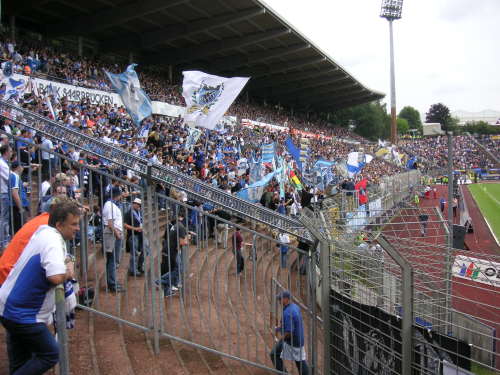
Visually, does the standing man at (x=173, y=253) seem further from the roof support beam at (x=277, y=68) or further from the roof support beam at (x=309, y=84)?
the roof support beam at (x=309, y=84)

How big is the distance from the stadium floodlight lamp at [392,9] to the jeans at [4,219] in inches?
2763

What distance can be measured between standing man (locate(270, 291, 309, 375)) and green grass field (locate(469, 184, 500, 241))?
17.5 meters

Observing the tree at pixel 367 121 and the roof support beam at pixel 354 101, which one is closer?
the roof support beam at pixel 354 101

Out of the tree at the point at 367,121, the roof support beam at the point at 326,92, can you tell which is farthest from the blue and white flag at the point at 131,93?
the tree at the point at 367,121

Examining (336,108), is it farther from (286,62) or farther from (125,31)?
(125,31)

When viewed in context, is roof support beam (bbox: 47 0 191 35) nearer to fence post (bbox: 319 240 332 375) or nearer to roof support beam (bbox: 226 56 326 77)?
roof support beam (bbox: 226 56 326 77)

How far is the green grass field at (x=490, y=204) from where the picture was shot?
22.8 meters

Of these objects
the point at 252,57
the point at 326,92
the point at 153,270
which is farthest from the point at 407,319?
the point at 326,92

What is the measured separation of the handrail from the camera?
4.62m

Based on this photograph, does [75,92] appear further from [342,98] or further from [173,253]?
[342,98]

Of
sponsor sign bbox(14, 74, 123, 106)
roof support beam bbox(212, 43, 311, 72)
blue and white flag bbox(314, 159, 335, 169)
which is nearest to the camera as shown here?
sponsor sign bbox(14, 74, 123, 106)

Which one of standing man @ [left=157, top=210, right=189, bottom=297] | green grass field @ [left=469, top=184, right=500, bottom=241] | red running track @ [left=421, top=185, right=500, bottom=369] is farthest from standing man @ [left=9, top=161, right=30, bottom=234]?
green grass field @ [left=469, top=184, right=500, bottom=241]

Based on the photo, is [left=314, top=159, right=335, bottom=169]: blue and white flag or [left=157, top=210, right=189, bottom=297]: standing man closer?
[left=157, top=210, right=189, bottom=297]: standing man

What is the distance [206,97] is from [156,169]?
7.63 metres
